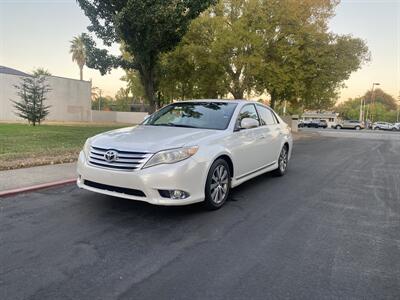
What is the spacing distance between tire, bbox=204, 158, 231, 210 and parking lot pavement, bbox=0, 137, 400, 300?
6.8 inches

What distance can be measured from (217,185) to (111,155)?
62.6 inches

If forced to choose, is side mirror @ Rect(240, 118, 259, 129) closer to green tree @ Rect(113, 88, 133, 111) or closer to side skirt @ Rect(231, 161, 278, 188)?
side skirt @ Rect(231, 161, 278, 188)

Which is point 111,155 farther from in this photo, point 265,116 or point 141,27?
point 141,27

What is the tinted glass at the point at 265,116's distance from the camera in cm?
703

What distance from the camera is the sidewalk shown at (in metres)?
6.23

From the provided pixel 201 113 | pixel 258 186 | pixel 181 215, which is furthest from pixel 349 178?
pixel 181 215

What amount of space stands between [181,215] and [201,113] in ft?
6.48

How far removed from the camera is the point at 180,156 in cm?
456

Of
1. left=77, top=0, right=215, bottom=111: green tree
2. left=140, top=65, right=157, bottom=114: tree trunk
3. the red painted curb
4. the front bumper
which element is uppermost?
left=77, top=0, right=215, bottom=111: green tree

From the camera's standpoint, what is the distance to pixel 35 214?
4.82m

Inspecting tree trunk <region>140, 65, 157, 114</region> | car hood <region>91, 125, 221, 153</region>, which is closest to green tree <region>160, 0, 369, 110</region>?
tree trunk <region>140, 65, 157, 114</region>

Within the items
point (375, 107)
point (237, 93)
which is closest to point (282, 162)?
point (237, 93)

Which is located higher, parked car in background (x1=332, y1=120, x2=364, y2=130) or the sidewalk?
parked car in background (x1=332, y1=120, x2=364, y2=130)

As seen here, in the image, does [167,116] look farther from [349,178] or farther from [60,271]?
[349,178]
